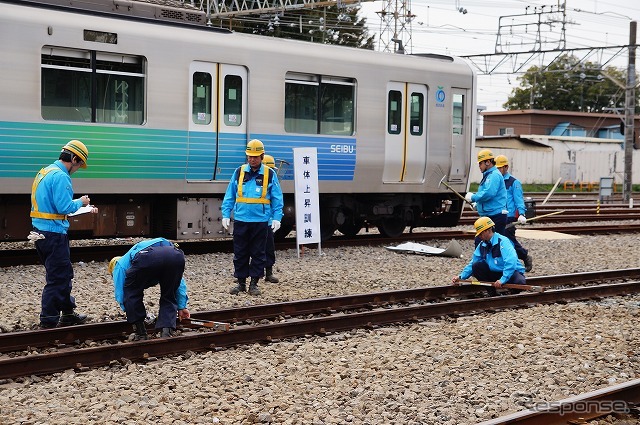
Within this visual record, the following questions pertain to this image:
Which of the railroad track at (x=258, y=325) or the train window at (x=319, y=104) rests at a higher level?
the train window at (x=319, y=104)

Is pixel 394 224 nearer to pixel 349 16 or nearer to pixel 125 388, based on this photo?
pixel 125 388

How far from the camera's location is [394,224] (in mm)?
17859

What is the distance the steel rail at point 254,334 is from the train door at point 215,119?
5334mm

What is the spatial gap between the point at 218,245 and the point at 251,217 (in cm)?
476

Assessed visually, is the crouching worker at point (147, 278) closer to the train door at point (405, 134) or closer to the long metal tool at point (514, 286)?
the long metal tool at point (514, 286)

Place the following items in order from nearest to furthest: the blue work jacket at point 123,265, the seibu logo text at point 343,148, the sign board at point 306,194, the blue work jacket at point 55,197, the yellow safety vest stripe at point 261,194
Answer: the blue work jacket at point 123,265, the blue work jacket at point 55,197, the yellow safety vest stripe at point 261,194, the sign board at point 306,194, the seibu logo text at point 343,148

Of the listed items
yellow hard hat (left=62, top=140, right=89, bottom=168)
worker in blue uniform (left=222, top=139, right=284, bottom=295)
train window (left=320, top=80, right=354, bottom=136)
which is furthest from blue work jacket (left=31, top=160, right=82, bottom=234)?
train window (left=320, top=80, right=354, bottom=136)

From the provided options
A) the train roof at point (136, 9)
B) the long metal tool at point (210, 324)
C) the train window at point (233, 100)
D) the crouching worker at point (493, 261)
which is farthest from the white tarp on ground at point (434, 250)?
the long metal tool at point (210, 324)

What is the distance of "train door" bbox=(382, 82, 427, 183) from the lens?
16531 mm

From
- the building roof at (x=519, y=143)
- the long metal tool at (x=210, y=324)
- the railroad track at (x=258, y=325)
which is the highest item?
the building roof at (x=519, y=143)

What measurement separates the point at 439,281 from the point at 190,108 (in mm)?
4645

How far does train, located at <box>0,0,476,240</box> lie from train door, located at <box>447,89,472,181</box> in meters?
0.03

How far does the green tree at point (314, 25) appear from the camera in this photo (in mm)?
36625

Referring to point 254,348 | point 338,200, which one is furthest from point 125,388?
point 338,200
